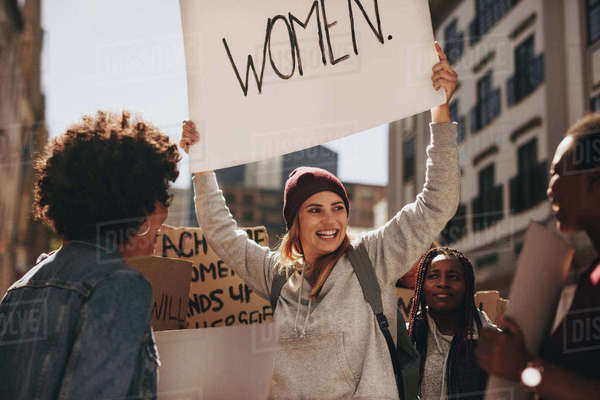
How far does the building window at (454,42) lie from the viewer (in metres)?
15.6

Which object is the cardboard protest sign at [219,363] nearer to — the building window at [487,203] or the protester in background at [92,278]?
the protester in background at [92,278]

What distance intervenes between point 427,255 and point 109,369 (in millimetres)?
1622

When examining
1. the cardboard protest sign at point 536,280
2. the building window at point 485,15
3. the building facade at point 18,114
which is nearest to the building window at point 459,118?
the building window at point 485,15

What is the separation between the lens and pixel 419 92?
2031 millimetres

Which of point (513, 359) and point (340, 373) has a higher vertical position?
point (513, 359)

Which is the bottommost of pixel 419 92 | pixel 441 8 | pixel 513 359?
pixel 513 359

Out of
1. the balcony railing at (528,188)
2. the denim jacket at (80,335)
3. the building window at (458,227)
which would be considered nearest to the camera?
the denim jacket at (80,335)

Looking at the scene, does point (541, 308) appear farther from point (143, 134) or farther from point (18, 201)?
point (18, 201)

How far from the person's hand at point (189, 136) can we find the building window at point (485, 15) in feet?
43.2

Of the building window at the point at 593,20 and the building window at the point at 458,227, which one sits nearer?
the building window at the point at 593,20

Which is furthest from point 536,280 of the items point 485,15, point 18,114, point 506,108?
point 18,114

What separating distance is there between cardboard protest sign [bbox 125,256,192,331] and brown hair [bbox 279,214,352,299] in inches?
16.0

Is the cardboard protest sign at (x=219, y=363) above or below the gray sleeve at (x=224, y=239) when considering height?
below

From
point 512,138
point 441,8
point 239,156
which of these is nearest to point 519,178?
point 512,138
